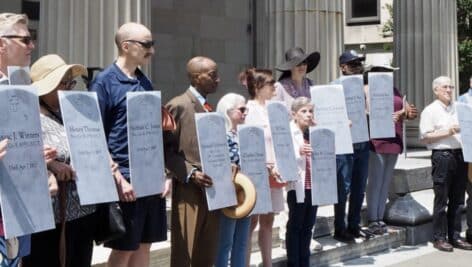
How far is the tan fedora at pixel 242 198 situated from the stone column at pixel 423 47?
10.7 m

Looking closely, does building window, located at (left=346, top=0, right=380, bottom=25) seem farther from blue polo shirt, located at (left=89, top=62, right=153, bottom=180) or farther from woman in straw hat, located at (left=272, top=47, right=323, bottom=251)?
blue polo shirt, located at (left=89, top=62, right=153, bottom=180)

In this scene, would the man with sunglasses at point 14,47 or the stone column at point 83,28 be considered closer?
the man with sunglasses at point 14,47

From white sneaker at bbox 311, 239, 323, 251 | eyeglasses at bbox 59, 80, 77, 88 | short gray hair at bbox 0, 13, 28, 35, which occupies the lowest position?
white sneaker at bbox 311, 239, 323, 251

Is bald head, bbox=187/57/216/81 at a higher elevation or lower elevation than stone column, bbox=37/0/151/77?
lower

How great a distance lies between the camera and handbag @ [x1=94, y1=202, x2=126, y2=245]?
3812 mm

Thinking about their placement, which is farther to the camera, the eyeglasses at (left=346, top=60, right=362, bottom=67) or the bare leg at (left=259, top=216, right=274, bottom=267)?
the eyeglasses at (left=346, top=60, right=362, bottom=67)

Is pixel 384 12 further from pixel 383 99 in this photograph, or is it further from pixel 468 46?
pixel 383 99

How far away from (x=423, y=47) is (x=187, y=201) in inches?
445

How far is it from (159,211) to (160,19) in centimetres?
767

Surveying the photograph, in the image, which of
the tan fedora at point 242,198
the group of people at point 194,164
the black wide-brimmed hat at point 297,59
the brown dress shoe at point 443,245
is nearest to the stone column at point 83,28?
the group of people at point 194,164

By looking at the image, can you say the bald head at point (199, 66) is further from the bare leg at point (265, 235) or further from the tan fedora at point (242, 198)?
the bare leg at point (265, 235)

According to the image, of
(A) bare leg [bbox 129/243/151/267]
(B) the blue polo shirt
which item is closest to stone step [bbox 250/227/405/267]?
(A) bare leg [bbox 129/243/151/267]

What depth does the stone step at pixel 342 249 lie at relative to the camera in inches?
248

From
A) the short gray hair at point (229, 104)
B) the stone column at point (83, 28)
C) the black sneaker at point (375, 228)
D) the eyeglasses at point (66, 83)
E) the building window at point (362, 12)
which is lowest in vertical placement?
the black sneaker at point (375, 228)
